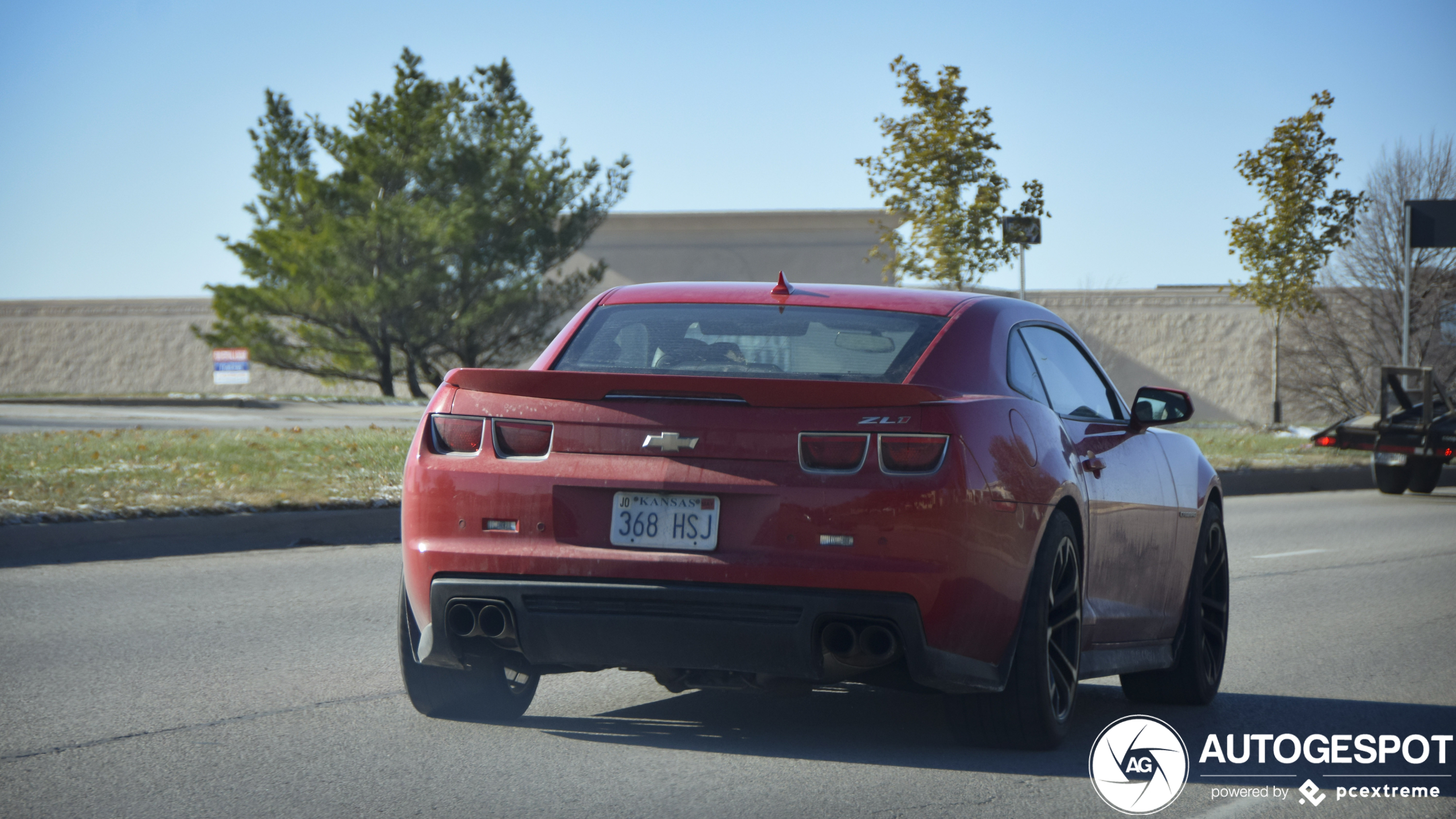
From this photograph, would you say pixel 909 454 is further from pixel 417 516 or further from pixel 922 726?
pixel 417 516

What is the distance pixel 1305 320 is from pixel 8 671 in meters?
37.8

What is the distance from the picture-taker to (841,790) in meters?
4.39

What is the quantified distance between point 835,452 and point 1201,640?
2.56 meters

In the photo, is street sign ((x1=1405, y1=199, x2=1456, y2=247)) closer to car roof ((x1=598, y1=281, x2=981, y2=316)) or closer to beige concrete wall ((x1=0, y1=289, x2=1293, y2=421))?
beige concrete wall ((x1=0, y1=289, x2=1293, y2=421))

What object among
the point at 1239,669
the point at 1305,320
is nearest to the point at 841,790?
the point at 1239,669

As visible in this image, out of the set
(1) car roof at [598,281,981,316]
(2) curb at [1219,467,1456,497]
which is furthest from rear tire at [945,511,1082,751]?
(2) curb at [1219,467,1456,497]

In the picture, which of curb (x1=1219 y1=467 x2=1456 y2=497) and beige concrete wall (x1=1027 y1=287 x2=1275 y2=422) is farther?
beige concrete wall (x1=1027 y1=287 x2=1275 y2=422)

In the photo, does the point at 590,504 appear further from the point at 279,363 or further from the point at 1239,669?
the point at 279,363

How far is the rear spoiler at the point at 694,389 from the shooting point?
14.4ft

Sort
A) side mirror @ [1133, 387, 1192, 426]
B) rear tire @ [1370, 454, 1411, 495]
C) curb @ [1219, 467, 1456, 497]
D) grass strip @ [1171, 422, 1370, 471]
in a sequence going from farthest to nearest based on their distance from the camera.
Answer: grass strip @ [1171, 422, 1370, 471]
curb @ [1219, 467, 1456, 497]
rear tire @ [1370, 454, 1411, 495]
side mirror @ [1133, 387, 1192, 426]

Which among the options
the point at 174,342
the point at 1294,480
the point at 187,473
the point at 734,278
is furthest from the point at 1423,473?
the point at 174,342

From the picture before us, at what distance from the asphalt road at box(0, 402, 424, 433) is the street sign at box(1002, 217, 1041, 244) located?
9.74m

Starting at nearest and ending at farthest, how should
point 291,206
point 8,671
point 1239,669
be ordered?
point 8,671 → point 1239,669 → point 291,206

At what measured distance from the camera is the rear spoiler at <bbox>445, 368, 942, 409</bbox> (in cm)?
440
